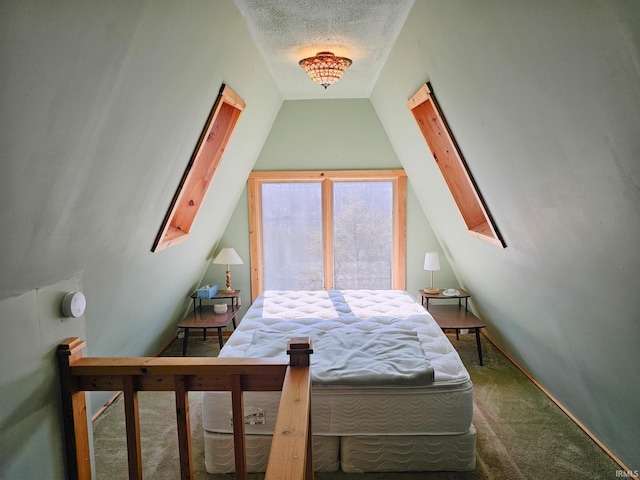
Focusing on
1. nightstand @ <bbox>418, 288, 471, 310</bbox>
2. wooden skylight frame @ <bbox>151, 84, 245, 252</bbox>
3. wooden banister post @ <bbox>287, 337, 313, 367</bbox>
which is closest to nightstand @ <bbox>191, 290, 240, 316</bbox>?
wooden skylight frame @ <bbox>151, 84, 245, 252</bbox>

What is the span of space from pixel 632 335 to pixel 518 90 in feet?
3.87

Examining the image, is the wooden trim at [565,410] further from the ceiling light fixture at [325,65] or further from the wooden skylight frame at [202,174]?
the wooden skylight frame at [202,174]

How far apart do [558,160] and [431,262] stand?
2.93 metres

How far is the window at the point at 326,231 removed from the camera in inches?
193

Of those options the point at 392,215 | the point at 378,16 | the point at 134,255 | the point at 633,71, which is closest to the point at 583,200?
the point at 633,71

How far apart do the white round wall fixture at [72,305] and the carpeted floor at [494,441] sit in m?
1.17

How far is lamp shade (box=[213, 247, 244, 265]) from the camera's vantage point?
4.52 m

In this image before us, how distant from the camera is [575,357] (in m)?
2.67

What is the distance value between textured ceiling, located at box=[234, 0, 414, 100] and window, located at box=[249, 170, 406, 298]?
157 cm

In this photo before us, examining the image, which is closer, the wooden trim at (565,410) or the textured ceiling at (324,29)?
the textured ceiling at (324,29)

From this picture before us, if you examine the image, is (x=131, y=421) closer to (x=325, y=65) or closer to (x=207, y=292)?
(x=325, y=65)

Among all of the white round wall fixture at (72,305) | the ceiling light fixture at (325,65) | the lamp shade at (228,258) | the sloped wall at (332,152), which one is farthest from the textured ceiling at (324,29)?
the lamp shade at (228,258)

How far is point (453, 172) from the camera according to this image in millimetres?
3418
